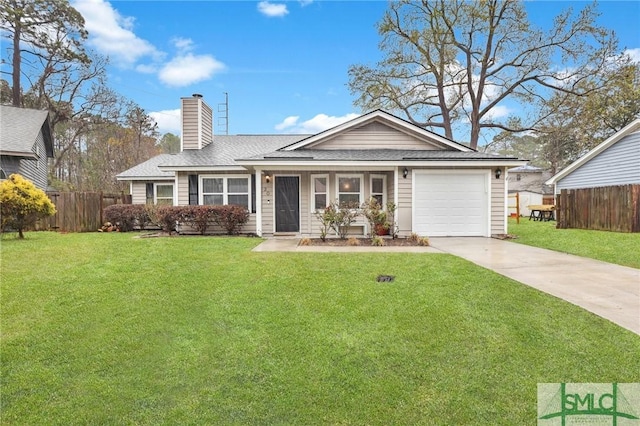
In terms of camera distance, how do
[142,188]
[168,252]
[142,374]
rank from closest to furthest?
1. [142,374]
2. [168,252]
3. [142,188]

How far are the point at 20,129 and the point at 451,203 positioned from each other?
60.8ft

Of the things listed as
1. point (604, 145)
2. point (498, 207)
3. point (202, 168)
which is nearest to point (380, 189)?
point (498, 207)

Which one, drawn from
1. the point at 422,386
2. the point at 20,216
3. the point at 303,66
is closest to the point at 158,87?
the point at 303,66

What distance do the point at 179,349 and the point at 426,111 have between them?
81.4ft

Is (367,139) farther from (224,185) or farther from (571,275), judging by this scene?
(571,275)

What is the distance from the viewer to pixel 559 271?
625 cm

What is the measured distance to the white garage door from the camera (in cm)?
1123

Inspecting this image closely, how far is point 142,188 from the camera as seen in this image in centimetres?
1505

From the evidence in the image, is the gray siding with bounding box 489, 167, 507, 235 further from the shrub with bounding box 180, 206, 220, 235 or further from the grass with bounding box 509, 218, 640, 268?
the shrub with bounding box 180, 206, 220, 235

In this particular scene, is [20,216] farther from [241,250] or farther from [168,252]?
[241,250]

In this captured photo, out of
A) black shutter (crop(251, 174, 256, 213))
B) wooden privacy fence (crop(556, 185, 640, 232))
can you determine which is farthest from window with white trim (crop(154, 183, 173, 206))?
wooden privacy fence (crop(556, 185, 640, 232))

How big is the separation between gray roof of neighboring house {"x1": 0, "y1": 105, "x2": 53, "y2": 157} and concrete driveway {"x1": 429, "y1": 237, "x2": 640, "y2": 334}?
16.2 meters

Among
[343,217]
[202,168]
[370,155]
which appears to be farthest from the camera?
[202,168]

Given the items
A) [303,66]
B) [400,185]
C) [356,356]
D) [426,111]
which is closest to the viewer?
[356,356]
